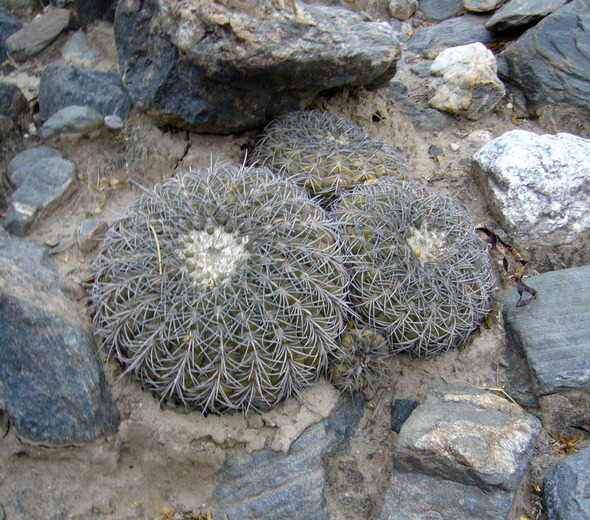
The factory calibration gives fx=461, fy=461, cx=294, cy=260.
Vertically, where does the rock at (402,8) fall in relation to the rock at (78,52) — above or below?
below

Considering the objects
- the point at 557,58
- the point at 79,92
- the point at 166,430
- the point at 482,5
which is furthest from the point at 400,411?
the point at 482,5

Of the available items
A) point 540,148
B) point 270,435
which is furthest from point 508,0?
point 270,435

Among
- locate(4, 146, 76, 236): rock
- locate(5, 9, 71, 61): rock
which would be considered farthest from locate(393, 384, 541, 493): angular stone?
locate(5, 9, 71, 61): rock

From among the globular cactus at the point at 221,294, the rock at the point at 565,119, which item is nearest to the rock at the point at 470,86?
the rock at the point at 565,119

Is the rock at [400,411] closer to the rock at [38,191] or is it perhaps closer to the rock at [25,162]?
the rock at [38,191]

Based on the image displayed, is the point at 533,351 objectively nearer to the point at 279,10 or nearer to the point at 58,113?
the point at 279,10

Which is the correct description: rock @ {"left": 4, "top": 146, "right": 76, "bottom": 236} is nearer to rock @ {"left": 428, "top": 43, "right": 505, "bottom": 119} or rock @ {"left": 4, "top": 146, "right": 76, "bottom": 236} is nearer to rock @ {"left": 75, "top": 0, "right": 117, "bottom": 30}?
rock @ {"left": 75, "top": 0, "right": 117, "bottom": 30}
